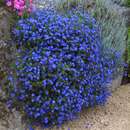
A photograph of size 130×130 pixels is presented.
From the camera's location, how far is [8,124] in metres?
3.30

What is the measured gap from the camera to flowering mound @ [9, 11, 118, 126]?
3219 mm

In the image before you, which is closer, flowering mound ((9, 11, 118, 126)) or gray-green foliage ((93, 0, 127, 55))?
flowering mound ((9, 11, 118, 126))

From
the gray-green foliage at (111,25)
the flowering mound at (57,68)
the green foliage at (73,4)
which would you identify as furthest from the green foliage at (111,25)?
the flowering mound at (57,68)

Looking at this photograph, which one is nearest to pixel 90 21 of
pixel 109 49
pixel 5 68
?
pixel 109 49

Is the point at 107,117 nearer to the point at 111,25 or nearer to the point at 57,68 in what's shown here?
the point at 57,68

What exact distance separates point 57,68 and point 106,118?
93cm

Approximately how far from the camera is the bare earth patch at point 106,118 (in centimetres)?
359

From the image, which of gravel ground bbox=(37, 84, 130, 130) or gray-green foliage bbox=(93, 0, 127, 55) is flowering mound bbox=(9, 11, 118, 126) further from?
gray-green foliage bbox=(93, 0, 127, 55)

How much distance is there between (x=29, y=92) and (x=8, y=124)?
38 cm

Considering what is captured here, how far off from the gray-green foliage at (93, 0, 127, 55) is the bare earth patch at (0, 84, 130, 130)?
0.66 m

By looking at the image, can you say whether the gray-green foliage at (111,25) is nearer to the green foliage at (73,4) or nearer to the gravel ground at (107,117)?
the green foliage at (73,4)

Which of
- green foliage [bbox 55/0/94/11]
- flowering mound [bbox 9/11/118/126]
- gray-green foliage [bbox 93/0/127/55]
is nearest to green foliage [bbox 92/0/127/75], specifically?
gray-green foliage [bbox 93/0/127/55]

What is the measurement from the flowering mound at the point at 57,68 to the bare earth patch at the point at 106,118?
17 centimetres

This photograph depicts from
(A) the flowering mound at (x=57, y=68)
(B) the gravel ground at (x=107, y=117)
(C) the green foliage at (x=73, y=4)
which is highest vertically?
(C) the green foliage at (x=73, y=4)
